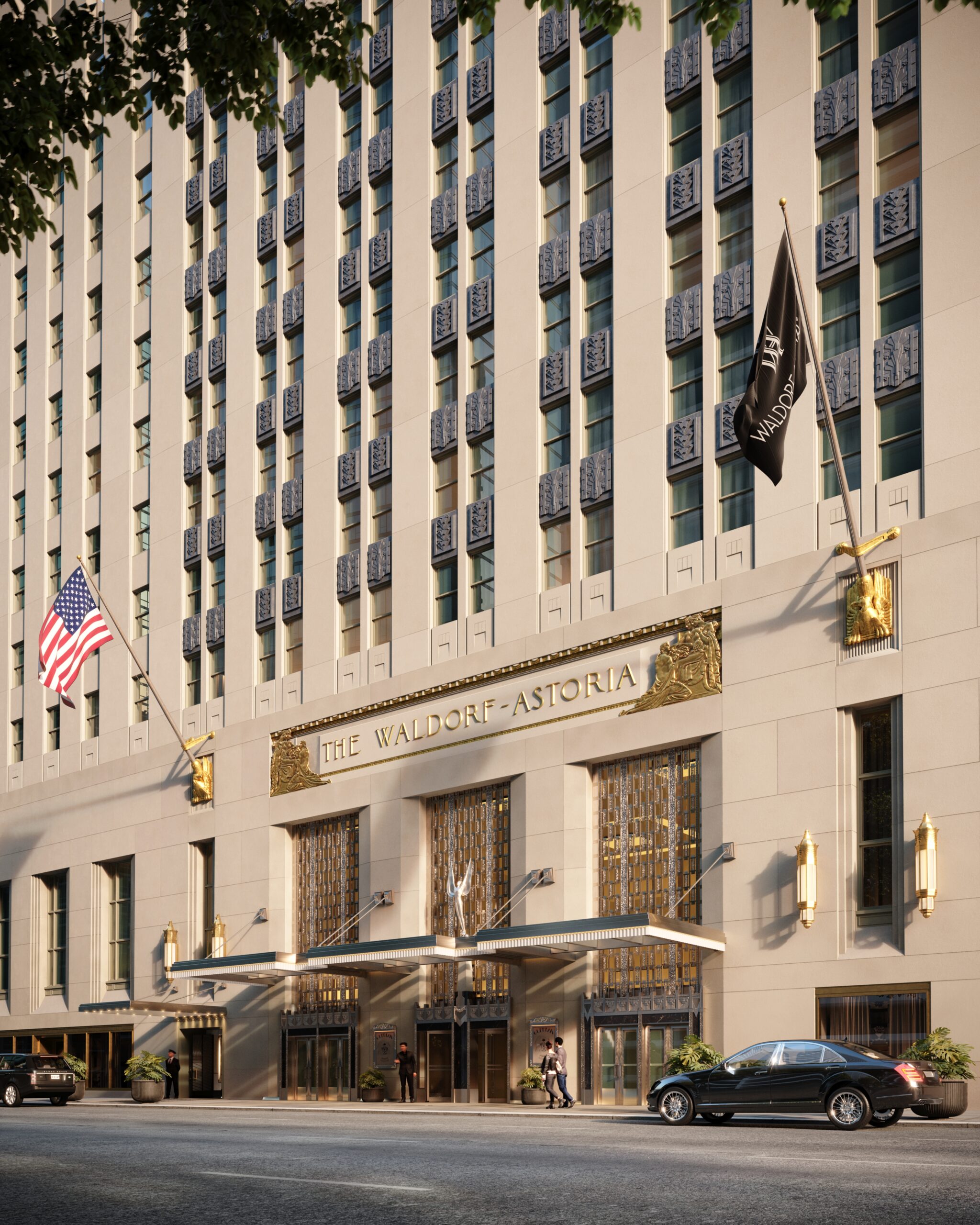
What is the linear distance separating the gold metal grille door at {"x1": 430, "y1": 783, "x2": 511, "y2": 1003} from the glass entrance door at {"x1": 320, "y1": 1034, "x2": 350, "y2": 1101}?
4173mm

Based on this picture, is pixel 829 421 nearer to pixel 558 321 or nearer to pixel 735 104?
pixel 735 104

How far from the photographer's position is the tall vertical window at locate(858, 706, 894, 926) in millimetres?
30406

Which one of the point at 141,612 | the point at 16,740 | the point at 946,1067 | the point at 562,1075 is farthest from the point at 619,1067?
the point at 16,740

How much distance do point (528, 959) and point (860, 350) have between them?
1678 centimetres

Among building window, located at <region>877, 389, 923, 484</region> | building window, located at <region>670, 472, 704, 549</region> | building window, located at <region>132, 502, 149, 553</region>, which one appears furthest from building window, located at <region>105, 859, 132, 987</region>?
building window, located at <region>877, 389, 923, 484</region>

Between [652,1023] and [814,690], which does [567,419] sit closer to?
[814,690]

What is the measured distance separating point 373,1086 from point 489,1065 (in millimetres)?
3837

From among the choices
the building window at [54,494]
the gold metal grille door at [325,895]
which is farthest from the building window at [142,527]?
the gold metal grille door at [325,895]

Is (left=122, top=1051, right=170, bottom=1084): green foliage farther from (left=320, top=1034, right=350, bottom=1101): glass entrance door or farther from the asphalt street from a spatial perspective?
the asphalt street

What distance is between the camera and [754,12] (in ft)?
115

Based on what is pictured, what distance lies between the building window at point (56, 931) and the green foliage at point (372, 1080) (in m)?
20.4

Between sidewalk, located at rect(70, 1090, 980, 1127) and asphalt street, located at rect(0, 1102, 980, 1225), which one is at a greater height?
asphalt street, located at rect(0, 1102, 980, 1225)

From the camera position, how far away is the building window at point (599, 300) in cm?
3847

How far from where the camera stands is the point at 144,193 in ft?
197
